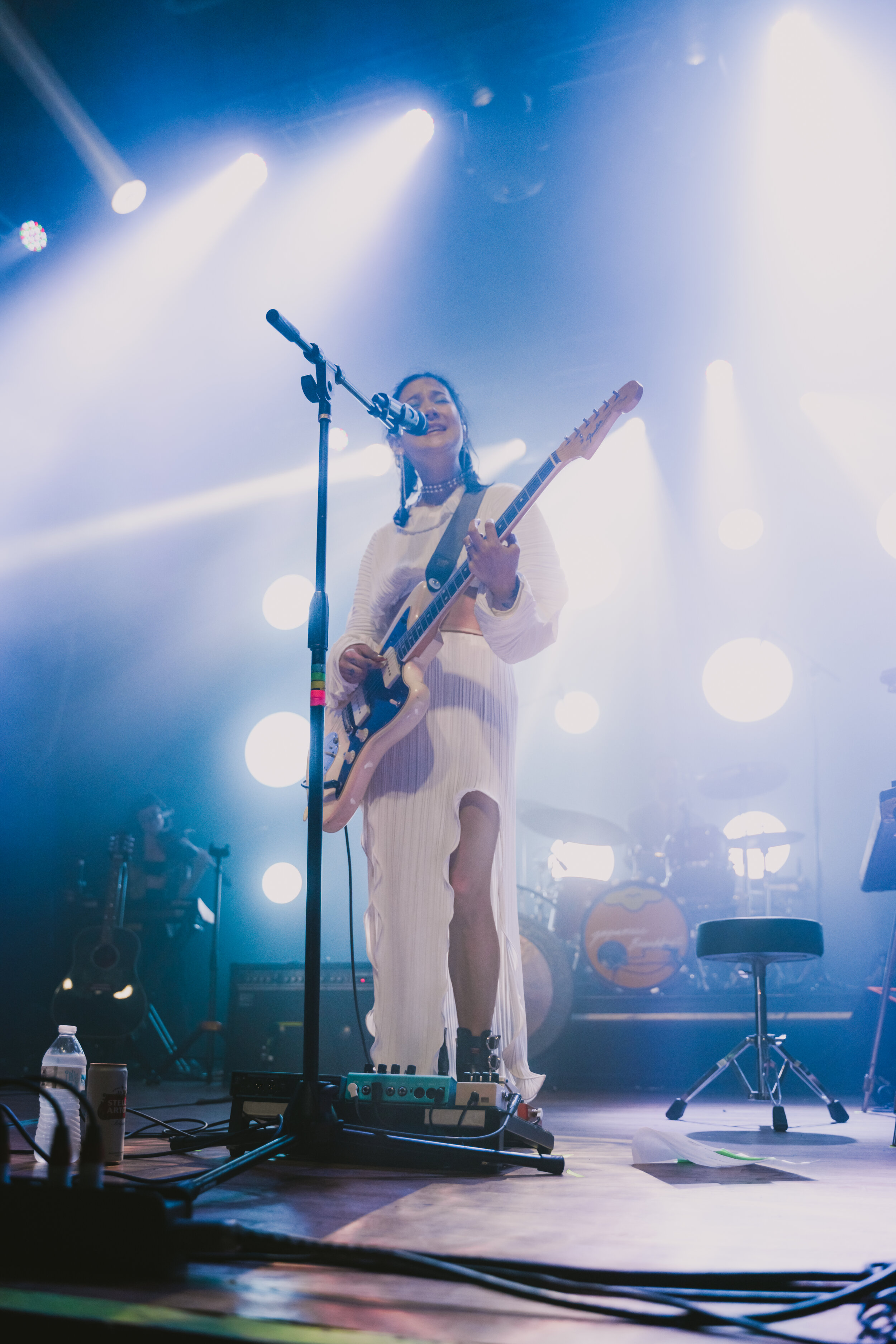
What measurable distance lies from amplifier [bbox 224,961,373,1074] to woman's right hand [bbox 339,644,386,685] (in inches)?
118

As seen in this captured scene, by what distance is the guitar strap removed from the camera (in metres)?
2.67

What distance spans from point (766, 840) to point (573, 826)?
1247 millimetres

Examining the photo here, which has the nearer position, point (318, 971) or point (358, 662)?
point (318, 971)

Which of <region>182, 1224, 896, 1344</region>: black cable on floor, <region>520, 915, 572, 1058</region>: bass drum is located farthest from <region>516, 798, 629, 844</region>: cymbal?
<region>182, 1224, 896, 1344</region>: black cable on floor

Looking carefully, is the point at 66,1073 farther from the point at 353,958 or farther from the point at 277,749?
the point at 277,749

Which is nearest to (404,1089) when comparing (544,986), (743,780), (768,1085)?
(768,1085)

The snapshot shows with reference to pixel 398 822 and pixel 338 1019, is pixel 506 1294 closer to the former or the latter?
pixel 398 822

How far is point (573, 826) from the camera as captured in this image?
255 inches

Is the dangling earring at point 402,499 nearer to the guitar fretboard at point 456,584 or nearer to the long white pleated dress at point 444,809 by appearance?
the long white pleated dress at point 444,809

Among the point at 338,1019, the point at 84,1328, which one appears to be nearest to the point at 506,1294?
the point at 84,1328

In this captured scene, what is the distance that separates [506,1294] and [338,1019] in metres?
4.51

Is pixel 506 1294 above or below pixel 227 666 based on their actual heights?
below

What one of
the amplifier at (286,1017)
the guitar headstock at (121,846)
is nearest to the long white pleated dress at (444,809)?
the amplifier at (286,1017)

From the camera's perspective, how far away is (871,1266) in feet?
3.48
